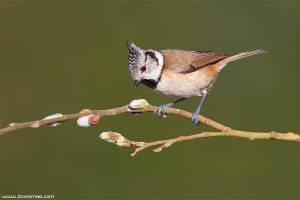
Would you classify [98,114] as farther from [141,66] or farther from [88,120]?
[141,66]

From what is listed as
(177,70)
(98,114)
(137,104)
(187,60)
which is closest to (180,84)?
(177,70)

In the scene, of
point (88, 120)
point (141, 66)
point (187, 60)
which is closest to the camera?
point (88, 120)

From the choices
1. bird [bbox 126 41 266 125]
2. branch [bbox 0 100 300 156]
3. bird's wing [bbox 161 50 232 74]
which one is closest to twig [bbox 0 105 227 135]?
branch [bbox 0 100 300 156]

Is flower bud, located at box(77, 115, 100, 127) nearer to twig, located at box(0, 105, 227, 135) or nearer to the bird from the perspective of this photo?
twig, located at box(0, 105, 227, 135)

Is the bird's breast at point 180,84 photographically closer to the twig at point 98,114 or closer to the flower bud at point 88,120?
the twig at point 98,114

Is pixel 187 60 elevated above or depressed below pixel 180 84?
above

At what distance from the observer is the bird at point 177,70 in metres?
2.22

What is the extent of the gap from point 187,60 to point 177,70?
125 millimetres

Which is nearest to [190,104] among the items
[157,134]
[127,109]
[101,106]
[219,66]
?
[157,134]

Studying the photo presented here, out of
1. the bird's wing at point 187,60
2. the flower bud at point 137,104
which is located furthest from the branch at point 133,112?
the bird's wing at point 187,60

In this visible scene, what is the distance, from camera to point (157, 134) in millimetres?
3479

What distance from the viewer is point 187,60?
2.37 metres

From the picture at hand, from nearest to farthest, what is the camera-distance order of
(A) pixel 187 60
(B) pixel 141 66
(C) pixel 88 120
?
(C) pixel 88 120
(B) pixel 141 66
(A) pixel 187 60

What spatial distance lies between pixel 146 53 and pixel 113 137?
3.56 feet
